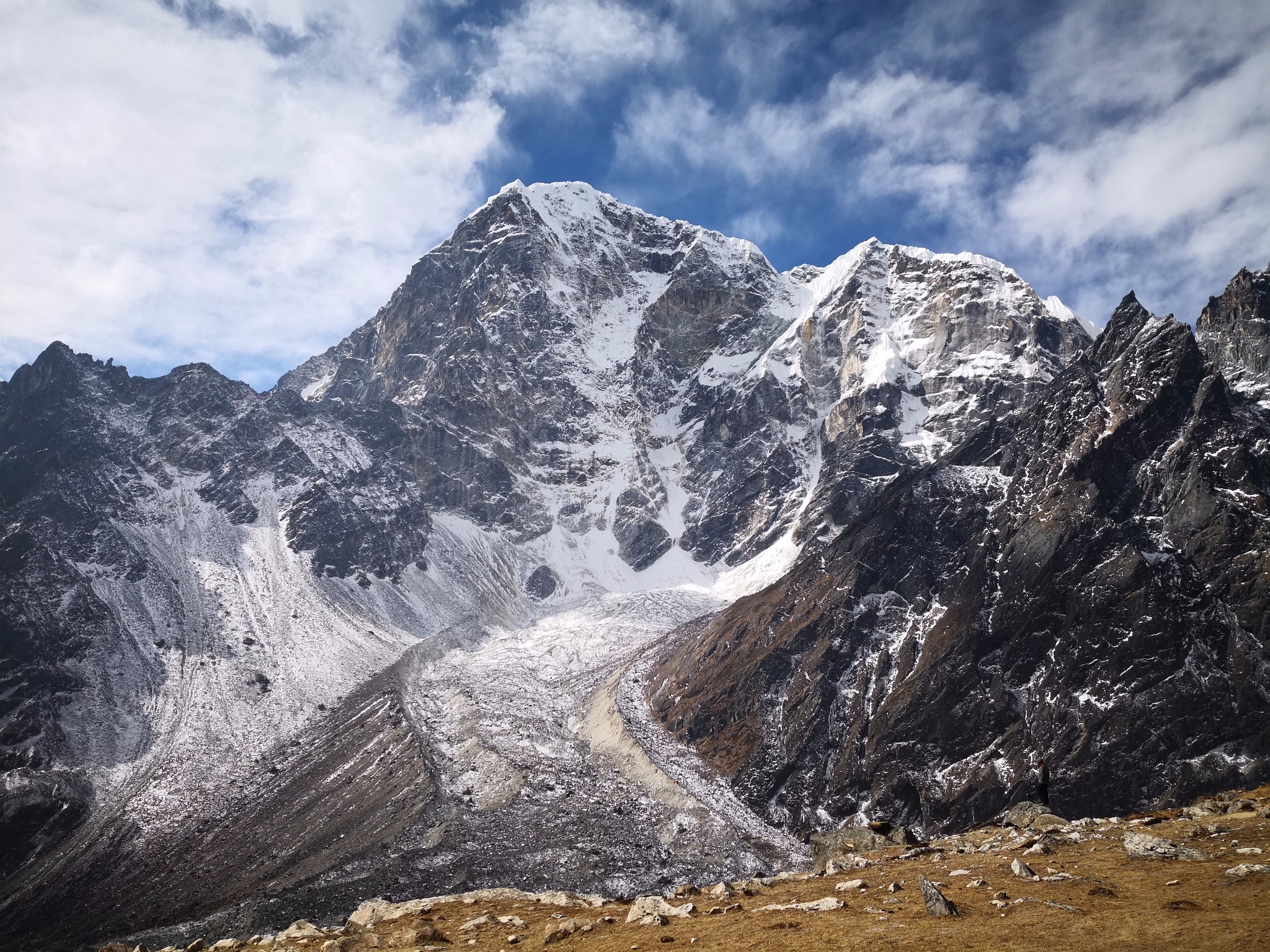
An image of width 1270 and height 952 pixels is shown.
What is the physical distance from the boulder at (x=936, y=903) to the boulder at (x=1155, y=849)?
25.3 feet

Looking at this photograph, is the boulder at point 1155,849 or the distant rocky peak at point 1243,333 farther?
the distant rocky peak at point 1243,333

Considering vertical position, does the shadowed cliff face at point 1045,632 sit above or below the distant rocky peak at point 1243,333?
below

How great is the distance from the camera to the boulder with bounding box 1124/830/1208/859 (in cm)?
2430

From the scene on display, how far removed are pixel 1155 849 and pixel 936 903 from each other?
29.3 ft

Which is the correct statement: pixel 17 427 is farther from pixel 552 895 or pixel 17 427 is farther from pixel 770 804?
pixel 552 895

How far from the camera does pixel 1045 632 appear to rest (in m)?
92.2

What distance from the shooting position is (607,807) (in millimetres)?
90875

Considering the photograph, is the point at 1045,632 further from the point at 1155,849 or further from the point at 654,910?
the point at 654,910

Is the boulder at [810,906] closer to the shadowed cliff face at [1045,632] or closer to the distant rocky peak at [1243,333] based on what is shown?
the shadowed cliff face at [1045,632]

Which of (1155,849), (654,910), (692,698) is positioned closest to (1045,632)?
(692,698)

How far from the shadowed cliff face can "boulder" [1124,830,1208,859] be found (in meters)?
A: 58.6

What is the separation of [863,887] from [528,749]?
294ft

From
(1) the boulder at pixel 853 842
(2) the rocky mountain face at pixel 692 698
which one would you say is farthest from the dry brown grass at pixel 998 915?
(2) the rocky mountain face at pixel 692 698

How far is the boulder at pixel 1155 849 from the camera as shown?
79.7 ft
